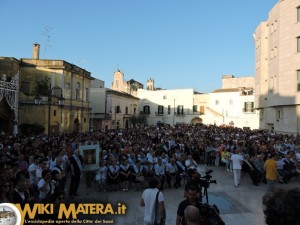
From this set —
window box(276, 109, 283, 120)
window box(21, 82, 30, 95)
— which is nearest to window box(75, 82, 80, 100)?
window box(21, 82, 30, 95)

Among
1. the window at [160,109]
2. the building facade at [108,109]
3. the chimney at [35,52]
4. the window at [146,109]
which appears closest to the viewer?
the chimney at [35,52]

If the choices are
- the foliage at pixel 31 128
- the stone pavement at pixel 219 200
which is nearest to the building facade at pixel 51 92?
the foliage at pixel 31 128

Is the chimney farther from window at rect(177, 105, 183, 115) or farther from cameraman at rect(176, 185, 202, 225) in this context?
cameraman at rect(176, 185, 202, 225)

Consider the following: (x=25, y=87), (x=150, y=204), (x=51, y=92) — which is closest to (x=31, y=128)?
(x=51, y=92)

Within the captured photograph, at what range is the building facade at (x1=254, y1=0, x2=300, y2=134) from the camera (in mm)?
25203

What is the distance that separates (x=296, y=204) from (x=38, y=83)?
113 ft

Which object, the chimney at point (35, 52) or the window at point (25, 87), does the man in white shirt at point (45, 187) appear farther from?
the chimney at point (35, 52)

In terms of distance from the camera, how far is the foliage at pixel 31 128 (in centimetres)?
2911

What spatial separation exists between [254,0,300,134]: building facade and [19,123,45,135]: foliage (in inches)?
938

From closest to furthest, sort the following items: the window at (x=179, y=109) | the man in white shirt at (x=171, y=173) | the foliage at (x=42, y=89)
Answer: the man in white shirt at (x=171, y=173)
the foliage at (x=42, y=89)
the window at (x=179, y=109)

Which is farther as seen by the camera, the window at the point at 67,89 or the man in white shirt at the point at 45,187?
the window at the point at 67,89

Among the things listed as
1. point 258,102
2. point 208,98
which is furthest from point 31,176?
point 208,98

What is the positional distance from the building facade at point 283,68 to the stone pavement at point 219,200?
14307mm

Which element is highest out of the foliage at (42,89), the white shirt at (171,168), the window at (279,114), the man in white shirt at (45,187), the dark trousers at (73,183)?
the foliage at (42,89)
